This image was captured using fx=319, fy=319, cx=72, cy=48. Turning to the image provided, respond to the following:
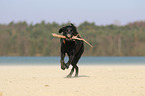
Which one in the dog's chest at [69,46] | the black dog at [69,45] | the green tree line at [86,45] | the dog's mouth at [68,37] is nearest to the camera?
the dog's mouth at [68,37]

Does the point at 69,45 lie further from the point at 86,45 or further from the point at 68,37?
the point at 86,45

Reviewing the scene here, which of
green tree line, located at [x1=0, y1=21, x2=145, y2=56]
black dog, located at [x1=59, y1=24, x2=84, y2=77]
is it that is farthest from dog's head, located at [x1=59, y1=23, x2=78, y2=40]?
green tree line, located at [x1=0, y1=21, x2=145, y2=56]

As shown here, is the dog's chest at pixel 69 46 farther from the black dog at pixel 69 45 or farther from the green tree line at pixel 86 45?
the green tree line at pixel 86 45

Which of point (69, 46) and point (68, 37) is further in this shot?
point (69, 46)

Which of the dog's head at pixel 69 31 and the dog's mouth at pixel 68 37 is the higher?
the dog's head at pixel 69 31

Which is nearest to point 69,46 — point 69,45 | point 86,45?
point 69,45

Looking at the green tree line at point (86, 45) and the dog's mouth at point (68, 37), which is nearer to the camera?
the dog's mouth at point (68, 37)

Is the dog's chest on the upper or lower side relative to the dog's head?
lower

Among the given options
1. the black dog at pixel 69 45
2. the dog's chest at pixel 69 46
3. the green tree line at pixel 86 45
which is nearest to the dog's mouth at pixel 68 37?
the black dog at pixel 69 45

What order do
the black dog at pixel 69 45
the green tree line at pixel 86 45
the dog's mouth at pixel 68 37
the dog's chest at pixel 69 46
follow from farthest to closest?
1. the green tree line at pixel 86 45
2. the dog's chest at pixel 69 46
3. the black dog at pixel 69 45
4. the dog's mouth at pixel 68 37

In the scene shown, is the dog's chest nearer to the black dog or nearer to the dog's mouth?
the black dog

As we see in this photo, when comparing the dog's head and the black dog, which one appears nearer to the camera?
the dog's head
